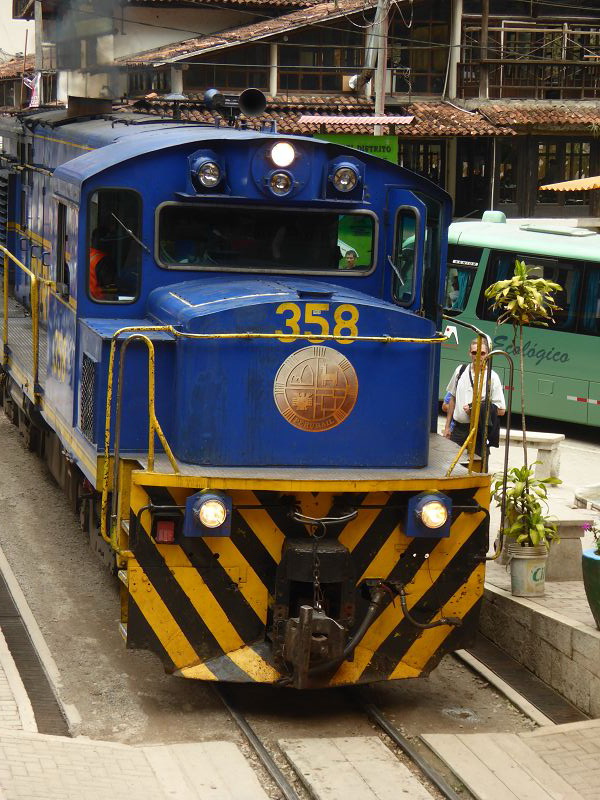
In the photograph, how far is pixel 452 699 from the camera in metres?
8.58

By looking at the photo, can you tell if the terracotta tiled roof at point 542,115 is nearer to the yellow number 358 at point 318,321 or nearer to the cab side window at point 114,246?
the cab side window at point 114,246

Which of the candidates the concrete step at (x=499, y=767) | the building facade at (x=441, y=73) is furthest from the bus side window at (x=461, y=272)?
the building facade at (x=441, y=73)

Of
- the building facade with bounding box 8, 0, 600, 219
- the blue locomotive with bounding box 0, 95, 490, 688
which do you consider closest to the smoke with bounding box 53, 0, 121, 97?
the blue locomotive with bounding box 0, 95, 490, 688

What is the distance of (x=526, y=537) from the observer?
9586 mm

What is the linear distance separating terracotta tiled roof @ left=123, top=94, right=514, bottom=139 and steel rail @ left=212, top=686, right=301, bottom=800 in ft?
71.7

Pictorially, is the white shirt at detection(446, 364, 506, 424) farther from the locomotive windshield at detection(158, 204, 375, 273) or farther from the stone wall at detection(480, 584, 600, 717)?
the locomotive windshield at detection(158, 204, 375, 273)

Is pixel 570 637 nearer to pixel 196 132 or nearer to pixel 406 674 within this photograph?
pixel 406 674

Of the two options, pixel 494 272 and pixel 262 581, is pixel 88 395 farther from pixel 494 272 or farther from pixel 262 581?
pixel 494 272

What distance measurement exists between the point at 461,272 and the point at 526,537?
995 cm

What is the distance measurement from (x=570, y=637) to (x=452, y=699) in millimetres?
881

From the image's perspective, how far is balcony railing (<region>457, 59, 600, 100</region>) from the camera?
1364 inches

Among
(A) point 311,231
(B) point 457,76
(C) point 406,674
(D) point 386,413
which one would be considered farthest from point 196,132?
(B) point 457,76

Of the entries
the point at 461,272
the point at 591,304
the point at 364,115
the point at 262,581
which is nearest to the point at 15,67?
the point at 364,115

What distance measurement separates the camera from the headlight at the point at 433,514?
7738mm
